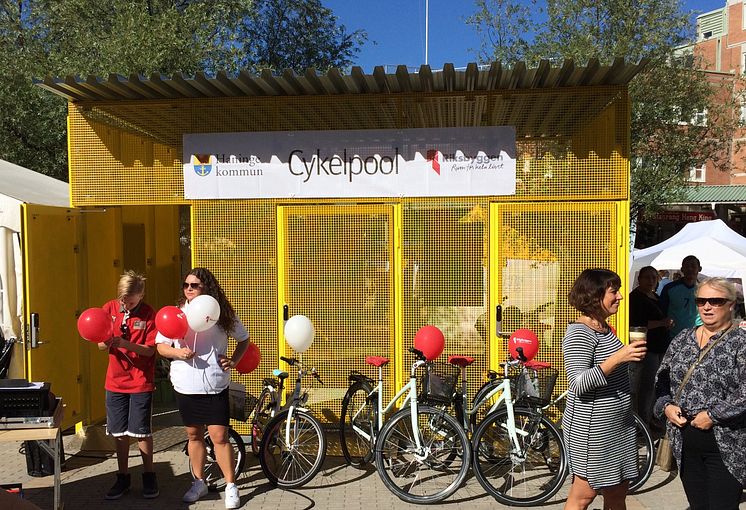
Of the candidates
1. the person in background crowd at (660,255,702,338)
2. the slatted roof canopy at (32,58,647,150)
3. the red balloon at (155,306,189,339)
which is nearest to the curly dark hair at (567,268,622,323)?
the slatted roof canopy at (32,58,647,150)

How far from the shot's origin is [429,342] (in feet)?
16.9

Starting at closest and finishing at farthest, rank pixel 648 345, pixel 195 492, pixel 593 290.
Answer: pixel 593 290, pixel 195 492, pixel 648 345

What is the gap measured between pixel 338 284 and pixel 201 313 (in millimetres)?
1711

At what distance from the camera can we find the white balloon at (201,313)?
14.6 feet

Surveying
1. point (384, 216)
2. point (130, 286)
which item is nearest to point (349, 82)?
point (384, 216)

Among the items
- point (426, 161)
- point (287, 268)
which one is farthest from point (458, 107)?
point (287, 268)

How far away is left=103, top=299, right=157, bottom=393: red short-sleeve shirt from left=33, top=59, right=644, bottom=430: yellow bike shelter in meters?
1.14

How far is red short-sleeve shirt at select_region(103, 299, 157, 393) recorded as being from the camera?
4.84 metres

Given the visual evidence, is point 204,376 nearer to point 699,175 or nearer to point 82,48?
point 82,48

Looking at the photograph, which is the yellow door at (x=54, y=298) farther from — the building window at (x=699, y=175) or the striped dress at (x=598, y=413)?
the building window at (x=699, y=175)

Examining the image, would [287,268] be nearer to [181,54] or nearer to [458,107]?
[458,107]

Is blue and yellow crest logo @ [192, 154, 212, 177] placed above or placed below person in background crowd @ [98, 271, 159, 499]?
above

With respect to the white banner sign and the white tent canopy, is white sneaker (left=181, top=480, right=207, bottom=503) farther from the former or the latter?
the white tent canopy

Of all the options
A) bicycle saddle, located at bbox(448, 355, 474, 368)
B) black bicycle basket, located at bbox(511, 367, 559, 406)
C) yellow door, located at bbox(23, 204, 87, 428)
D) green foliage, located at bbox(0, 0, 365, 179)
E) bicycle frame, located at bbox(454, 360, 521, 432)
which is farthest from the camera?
green foliage, located at bbox(0, 0, 365, 179)
